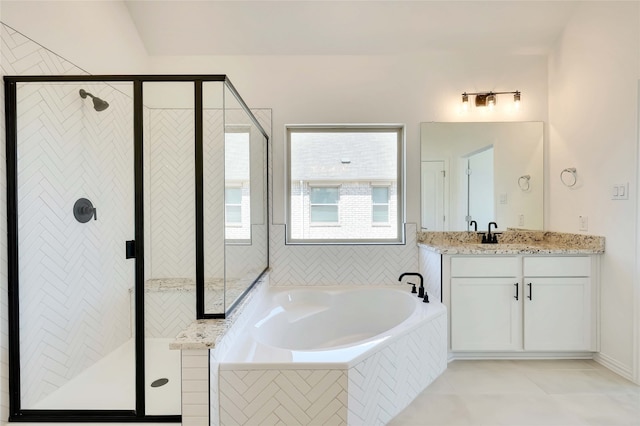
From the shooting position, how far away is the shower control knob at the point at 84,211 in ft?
6.71

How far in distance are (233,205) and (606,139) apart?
2.79 metres

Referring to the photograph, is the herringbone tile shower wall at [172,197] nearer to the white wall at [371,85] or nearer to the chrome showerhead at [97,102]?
the chrome showerhead at [97,102]

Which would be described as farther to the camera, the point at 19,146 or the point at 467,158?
the point at 467,158

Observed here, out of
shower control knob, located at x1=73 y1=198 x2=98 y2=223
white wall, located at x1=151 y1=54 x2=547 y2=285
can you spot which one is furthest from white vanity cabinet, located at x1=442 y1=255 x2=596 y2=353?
shower control knob, located at x1=73 y1=198 x2=98 y2=223

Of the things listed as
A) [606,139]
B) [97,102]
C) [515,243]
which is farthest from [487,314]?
[97,102]

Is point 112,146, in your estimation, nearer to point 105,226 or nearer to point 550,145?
point 105,226

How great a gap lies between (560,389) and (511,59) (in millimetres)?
2773

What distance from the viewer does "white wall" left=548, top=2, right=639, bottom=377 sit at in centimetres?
211

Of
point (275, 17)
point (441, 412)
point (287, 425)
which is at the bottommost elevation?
point (441, 412)

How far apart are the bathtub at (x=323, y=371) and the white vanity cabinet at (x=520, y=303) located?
1.10ft

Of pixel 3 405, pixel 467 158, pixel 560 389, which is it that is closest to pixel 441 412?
pixel 560 389

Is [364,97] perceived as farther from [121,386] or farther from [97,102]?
[121,386]

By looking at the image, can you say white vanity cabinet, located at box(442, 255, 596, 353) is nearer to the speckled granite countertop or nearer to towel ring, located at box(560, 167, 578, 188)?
the speckled granite countertop

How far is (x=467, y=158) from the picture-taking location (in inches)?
114
